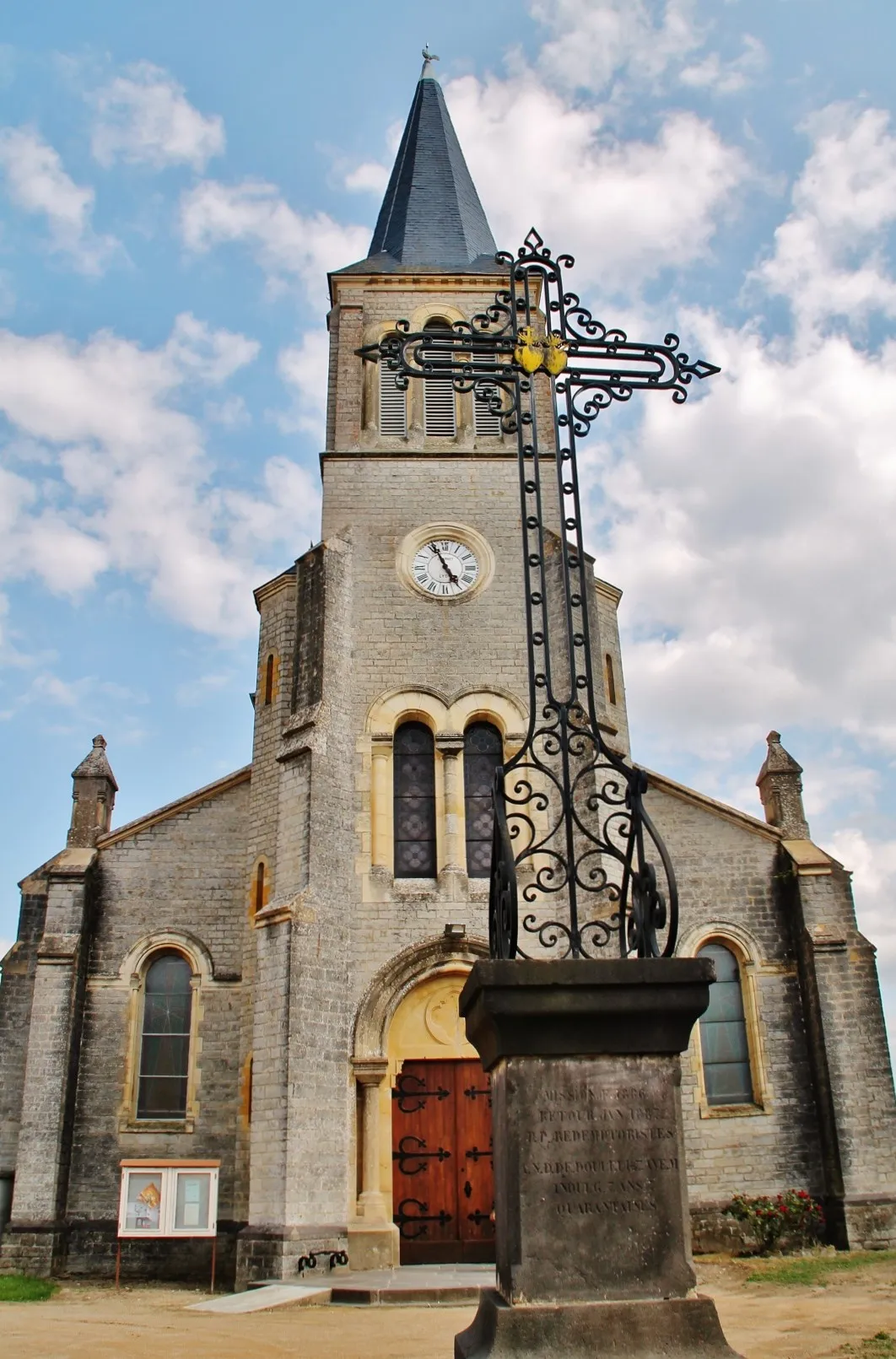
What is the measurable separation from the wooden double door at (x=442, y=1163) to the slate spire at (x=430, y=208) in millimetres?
14251

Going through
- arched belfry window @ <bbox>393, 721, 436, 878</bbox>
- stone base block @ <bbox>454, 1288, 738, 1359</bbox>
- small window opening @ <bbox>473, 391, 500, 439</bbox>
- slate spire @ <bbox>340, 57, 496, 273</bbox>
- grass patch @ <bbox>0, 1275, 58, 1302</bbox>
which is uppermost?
slate spire @ <bbox>340, 57, 496, 273</bbox>

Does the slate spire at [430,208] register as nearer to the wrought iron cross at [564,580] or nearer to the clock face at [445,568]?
the clock face at [445,568]

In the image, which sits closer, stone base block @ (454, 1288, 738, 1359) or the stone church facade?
stone base block @ (454, 1288, 738, 1359)

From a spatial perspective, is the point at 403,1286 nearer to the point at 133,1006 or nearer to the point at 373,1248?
the point at 373,1248

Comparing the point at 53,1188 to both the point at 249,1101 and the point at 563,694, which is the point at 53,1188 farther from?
the point at 563,694

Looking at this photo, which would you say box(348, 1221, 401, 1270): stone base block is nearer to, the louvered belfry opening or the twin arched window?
the twin arched window

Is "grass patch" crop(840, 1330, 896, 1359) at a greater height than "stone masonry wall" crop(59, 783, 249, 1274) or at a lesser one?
lesser

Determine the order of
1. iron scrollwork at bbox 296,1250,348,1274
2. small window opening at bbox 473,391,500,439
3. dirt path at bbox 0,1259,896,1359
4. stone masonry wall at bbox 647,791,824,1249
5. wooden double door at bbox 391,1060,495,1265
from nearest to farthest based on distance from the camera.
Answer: dirt path at bbox 0,1259,896,1359 < iron scrollwork at bbox 296,1250,348,1274 < wooden double door at bbox 391,1060,495,1265 < stone masonry wall at bbox 647,791,824,1249 < small window opening at bbox 473,391,500,439

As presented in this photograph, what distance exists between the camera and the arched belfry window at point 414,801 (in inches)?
619

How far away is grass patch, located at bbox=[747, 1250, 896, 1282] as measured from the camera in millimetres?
11961

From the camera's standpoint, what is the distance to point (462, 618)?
17.1 m

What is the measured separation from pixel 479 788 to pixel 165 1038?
5.98 meters

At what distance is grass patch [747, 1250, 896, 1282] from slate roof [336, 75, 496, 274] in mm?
16734

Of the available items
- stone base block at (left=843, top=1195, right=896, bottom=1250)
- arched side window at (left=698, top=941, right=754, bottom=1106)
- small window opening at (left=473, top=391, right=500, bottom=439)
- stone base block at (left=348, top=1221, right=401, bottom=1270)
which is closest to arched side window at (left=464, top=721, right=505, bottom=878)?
arched side window at (left=698, top=941, right=754, bottom=1106)
